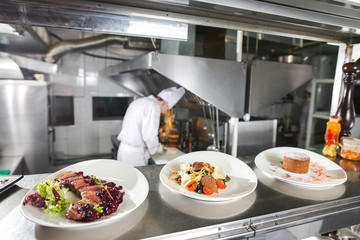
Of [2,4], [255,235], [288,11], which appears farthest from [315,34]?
[2,4]

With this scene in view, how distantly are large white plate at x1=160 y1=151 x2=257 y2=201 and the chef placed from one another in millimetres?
1543

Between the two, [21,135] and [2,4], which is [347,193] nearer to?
[2,4]

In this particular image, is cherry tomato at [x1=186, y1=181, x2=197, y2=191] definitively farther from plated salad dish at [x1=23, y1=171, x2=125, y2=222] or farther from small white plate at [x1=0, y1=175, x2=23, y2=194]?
small white plate at [x1=0, y1=175, x2=23, y2=194]

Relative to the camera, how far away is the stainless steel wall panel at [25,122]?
10.6 ft

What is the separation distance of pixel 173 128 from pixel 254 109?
1694 millimetres

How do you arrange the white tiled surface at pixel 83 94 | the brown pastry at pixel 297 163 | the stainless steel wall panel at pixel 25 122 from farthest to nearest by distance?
the white tiled surface at pixel 83 94 < the stainless steel wall panel at pixel 25 122 < the brown pastry at pixel 297 163

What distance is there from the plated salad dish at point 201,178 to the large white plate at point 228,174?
24 mm

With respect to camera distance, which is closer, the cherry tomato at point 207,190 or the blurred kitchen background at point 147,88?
the cherry tomato at point 207,190

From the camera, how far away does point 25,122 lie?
3.35 metres

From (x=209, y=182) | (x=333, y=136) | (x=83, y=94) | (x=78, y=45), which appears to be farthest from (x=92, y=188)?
(x=83, y=94)

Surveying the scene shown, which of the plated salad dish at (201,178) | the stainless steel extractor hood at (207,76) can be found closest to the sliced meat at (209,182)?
the plated salad dish at (201,178)

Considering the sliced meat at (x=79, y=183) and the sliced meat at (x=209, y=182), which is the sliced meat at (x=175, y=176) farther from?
the sliced meat at (x=79, y=183)

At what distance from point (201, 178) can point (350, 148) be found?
1.25 meters

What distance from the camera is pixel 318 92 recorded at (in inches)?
186
